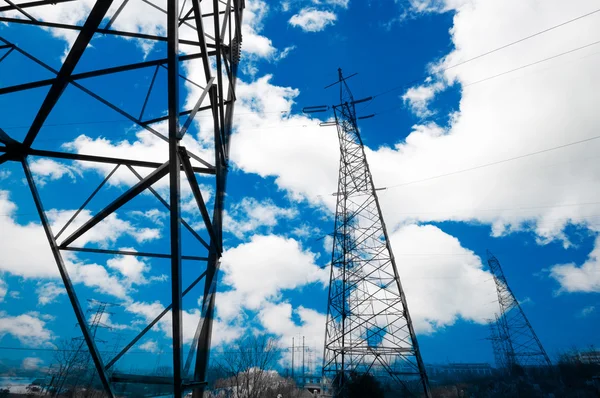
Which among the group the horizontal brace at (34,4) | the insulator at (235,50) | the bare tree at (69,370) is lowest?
the bare tree at (69,370)

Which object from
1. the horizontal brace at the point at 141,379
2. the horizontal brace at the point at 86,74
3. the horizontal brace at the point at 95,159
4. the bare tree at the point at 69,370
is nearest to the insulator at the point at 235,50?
the horizontal brace at the point at 86,74

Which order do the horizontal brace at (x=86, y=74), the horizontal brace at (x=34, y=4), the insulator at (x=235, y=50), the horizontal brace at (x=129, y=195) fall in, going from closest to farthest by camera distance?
1. the horizontal brace at (x=129, y=195)
2. the horizontal brace at (x=86, y=74)
3. the horizontal brace at (x=34, y=4)
4. the insulator at (x=235, y=50)

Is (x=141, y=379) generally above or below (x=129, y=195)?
below

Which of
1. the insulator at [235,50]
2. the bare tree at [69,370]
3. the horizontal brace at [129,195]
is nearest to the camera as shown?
the horizontal brace at [129,195]

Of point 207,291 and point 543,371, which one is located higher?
point 207,291

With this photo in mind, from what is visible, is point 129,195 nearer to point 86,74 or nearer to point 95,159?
point 95,159

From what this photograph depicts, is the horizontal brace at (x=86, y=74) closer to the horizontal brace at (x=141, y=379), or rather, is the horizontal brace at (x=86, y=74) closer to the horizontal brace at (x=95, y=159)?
the horizontal brace at (x=95, y=159)

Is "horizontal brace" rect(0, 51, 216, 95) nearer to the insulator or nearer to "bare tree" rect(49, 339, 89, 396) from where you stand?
the insulator

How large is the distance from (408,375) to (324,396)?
4286 mm

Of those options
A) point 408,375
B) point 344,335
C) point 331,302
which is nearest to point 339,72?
point 331,302

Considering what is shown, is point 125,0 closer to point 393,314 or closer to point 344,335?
point 393,314

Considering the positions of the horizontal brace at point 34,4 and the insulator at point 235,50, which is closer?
the horizontal brace at point 34,4

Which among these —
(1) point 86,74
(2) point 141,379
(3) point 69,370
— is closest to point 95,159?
(1) point 86,74

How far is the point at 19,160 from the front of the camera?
3830 mm
